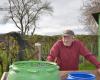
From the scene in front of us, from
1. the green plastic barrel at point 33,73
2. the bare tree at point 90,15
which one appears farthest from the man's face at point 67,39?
the bare tree at point 90,15

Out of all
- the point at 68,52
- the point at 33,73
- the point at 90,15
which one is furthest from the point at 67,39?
the point at 90,15

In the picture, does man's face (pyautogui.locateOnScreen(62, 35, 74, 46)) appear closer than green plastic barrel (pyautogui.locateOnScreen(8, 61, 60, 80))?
No

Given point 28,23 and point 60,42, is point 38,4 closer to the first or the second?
point 28,23

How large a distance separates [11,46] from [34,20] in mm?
16599

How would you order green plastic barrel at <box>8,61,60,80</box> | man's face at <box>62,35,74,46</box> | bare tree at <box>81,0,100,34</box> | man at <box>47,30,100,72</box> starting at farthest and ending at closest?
bare tree at <box>81,0,100,34</box> → man at <box>47,30,100,72</box> → man's face at <box>62,35,74,46</box> → green plastic barrel at <box>8,61,60,80</box>

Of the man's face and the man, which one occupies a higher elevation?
the man's face

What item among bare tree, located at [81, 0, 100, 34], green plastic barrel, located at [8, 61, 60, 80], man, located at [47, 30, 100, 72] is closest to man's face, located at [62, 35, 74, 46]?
man, located at [47, 30, 100, 72]

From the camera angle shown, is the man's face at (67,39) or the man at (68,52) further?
the man at (68,52)

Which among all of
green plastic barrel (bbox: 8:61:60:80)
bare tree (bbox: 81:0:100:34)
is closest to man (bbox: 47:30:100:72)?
green plastic barrel (bbox: 8:61:60:80)

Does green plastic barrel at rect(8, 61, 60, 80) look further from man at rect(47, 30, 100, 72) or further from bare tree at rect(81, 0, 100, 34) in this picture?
bare tree at rect(81, 0, 100, 34)

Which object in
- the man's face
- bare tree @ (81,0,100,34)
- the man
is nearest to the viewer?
the man's face

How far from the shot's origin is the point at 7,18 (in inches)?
1059

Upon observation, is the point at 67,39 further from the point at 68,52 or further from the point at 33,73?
the point at 33,73

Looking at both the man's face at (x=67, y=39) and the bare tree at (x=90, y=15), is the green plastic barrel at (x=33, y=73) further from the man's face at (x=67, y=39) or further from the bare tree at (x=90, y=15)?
the bare tree at (x=90, y=15)
